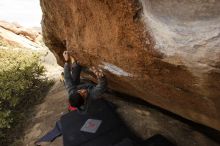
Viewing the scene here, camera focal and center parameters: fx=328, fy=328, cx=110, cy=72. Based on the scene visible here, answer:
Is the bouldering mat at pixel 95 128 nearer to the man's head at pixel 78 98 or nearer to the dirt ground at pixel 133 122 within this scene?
the dirt ground at pixel 133 122

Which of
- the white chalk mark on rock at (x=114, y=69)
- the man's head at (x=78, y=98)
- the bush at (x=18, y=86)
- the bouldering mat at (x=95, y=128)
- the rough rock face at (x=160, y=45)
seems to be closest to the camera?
the rough rock face at (x=160, y=45)

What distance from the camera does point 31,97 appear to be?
10766 millimetres

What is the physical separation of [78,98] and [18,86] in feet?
15.1

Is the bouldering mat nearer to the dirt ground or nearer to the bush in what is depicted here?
the dirt ground

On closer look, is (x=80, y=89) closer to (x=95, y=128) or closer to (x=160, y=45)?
(x=95, y=128)

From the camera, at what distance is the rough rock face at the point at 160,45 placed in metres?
3.65

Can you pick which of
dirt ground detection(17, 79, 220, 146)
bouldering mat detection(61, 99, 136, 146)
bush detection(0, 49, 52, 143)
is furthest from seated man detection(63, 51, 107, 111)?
bush detection(0, 49, 52, 143)

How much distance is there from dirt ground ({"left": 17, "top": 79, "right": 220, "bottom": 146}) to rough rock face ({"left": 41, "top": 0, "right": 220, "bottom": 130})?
1414 mm

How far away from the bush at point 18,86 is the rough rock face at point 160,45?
14.9 ft

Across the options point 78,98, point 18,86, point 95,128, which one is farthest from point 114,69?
point 18,86

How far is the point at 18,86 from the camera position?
1022 centimetres

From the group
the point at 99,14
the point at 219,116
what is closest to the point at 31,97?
the point at 99,14

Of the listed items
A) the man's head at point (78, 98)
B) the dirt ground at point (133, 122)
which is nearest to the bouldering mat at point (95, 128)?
the dirt ground at point (133, 122)

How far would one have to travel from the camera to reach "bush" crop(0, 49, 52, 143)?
31.7 feet
